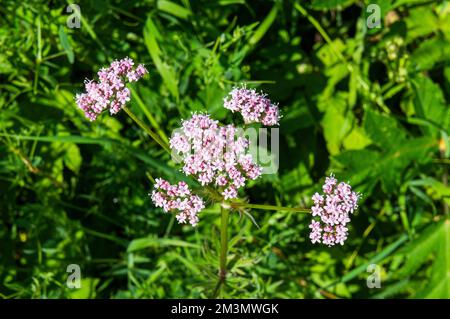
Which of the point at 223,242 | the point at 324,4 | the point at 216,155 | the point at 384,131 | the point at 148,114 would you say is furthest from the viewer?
the point at 384,131

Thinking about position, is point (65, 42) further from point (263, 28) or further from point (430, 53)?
point (430, 53)

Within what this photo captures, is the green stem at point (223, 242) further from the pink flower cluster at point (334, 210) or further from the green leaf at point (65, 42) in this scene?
the green leaf at point (65, 42)

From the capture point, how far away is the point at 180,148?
8.36ft

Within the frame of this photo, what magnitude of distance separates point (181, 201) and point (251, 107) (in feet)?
1.70

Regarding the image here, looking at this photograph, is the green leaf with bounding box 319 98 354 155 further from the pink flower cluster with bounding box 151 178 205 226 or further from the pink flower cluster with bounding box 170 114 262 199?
the pink flower cluster with bounding box 151 178 205 226

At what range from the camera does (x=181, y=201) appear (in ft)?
8.43

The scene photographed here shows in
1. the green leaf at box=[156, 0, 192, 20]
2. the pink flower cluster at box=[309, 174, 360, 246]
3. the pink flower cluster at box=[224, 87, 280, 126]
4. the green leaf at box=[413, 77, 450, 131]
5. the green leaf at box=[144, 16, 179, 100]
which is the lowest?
the pink flower cluster at box=[309, 174, 360, 246]

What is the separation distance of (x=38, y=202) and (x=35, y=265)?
0.43m

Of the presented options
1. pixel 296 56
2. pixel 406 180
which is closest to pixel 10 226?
pixel 296 56

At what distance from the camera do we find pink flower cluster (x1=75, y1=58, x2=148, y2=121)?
2555 millimetres

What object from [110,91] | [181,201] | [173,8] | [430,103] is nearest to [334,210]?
[181,201]

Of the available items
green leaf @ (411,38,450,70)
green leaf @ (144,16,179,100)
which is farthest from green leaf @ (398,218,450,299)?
green leaf @ (144,16,179,100)

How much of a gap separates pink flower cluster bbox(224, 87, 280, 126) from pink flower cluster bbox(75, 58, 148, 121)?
43cm

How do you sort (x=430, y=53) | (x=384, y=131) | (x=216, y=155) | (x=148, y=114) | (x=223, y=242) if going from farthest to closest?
1. (x=430, y=53)
2. (x=384, y=131)
3. (x=148, y=114)
4. (x=223, y=242)
5. (x=216, y=155)
